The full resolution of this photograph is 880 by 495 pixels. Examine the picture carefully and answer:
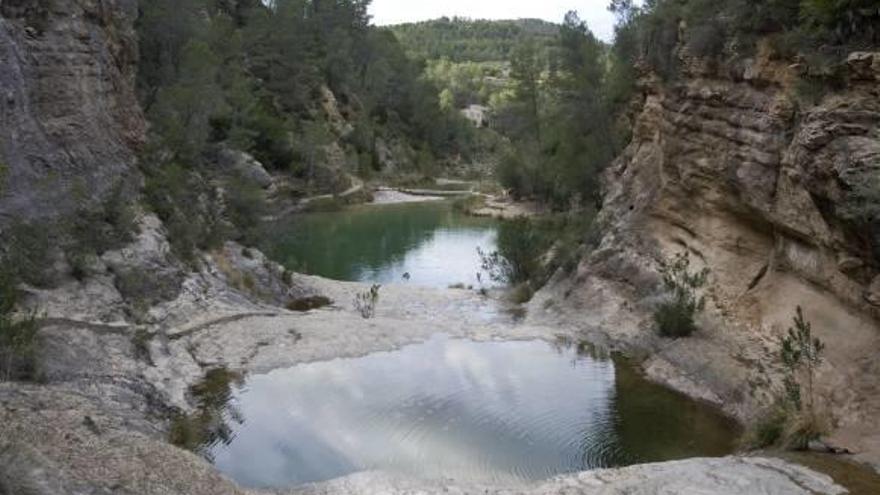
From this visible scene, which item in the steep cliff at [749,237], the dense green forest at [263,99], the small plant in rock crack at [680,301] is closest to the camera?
the steep cliff at [749,237]

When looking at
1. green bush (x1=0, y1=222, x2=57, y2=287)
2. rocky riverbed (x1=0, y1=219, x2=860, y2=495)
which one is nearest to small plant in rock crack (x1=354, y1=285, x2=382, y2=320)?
rocky riverbed (x1=0, y1=219, x2=860, y2=495)

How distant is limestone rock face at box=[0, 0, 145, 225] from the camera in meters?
17.0

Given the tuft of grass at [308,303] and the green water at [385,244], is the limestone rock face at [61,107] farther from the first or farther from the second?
the green water at [385,244]

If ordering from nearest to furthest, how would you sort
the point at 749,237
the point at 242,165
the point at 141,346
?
the point at 141,346, the point at 749,237, the point at 242,165

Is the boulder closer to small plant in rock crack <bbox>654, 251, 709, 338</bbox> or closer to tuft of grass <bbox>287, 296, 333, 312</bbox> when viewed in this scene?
tuft of grass <bbox>287, 296, 333, 312</bbox>

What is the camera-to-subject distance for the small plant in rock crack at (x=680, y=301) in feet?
59.5

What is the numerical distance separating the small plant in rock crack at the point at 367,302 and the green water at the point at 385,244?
16.0ft

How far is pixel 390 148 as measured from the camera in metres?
75.1

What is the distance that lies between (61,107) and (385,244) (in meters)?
22.6

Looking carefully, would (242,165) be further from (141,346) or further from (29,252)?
(141,346)

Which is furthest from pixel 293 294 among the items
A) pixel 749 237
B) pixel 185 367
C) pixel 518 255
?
pixel 749 237

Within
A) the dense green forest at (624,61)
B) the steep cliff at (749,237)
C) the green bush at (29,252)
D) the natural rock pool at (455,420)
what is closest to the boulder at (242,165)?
the dense green forest at (624,61)

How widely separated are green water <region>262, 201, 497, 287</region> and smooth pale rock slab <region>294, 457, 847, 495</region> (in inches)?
736

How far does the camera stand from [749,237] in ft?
60.6
